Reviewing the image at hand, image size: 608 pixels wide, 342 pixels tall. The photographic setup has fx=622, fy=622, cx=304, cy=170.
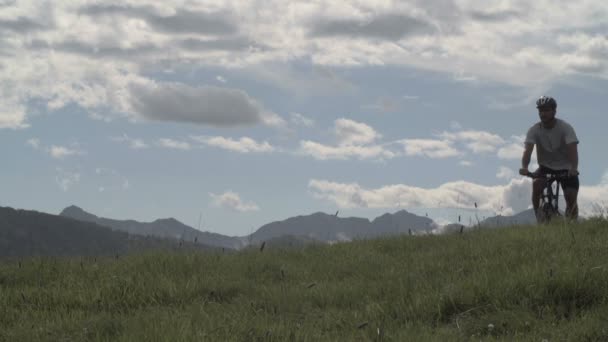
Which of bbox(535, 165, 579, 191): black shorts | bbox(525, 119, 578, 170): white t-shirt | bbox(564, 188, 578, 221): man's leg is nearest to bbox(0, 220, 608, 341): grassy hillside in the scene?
bbox(564, 188, 578, 221): man's leg

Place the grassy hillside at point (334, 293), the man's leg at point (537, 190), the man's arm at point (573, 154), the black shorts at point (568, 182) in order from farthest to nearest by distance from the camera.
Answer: the man's leg at point (537, 190) < the black shorts at point (568, 182) < the man's arm at point (573, 154) < the grassy hillside at point (334, 293)

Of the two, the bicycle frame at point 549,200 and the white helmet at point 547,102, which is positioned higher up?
the white helmet at point 547,102

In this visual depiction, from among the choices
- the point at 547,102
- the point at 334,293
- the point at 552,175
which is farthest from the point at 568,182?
the point at 334,293

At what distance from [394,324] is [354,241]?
6078 millimetres

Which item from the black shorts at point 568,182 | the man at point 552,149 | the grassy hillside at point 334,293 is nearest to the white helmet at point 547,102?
the man at point 552,149

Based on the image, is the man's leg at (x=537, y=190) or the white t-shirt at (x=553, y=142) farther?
the man's leg at (x=537, y=190)

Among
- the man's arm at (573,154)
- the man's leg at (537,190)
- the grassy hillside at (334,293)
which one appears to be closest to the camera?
the grassy hillside at (334,293)

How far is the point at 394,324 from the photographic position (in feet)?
21.9

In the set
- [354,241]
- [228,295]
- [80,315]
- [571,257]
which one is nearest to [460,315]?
[571,257]

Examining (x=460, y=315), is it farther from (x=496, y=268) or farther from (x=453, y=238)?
(x=453, y=238)

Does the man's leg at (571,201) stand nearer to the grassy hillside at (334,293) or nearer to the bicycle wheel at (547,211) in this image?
the bicycle wheel at (547,211)

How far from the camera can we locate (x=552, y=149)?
13.5m

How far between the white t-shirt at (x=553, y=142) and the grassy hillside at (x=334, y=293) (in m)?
2.63

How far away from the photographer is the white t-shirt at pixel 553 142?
13.4 metres
